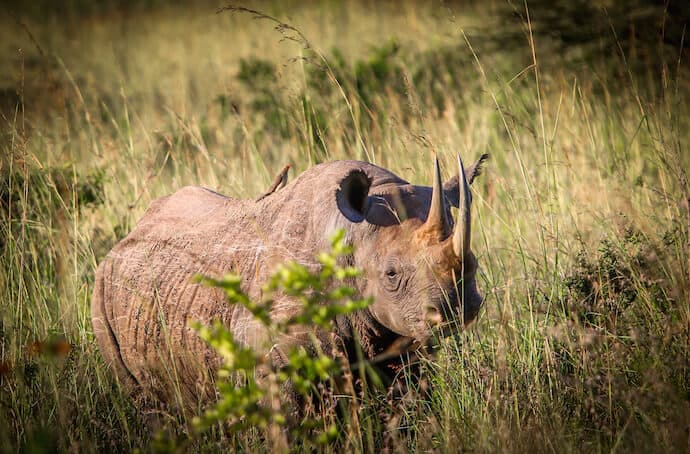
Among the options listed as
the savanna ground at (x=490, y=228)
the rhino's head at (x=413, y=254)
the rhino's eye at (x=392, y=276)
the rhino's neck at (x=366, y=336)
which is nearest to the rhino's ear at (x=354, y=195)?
the rhino's head at (x=413, y=254)

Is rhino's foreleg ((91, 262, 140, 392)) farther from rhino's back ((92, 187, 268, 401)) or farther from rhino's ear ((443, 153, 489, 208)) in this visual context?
rhino's ear ((443, 153, 489, 208))

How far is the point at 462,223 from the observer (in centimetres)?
380

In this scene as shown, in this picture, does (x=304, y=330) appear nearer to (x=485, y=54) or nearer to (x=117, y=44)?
(x=485, y=54)

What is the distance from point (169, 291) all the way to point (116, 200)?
287 centimetres

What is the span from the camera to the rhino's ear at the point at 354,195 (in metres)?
4.23

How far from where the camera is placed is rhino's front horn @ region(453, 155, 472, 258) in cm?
379

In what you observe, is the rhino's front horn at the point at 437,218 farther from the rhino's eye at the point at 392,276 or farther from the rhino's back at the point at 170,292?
the rhino's back at the point at 170,292

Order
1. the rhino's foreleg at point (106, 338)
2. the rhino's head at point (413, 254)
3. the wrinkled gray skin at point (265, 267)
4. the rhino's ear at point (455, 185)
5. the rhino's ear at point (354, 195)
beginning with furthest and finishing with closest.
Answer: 1. the rhino's foreleg at point (106, 338)
2. the rhino's ear at point (455, 185)
3. the rhino's ear at point (354, 195)
4. the wrinkled gray skin at point (265, 267)
5. the rhino's head at point (413, 254)

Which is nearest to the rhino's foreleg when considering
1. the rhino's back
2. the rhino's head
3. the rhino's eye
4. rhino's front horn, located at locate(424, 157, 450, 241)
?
the rhino's back

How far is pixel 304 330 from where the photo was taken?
4.16 m

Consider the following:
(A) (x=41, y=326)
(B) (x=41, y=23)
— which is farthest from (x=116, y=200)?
(B) (x=41, y=23)

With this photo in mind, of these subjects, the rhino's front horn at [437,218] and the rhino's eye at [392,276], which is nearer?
the rhino's front horn at [437,218]

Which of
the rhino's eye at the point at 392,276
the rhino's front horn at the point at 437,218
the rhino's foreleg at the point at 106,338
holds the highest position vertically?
the rhino's front horn at the point at 437,218

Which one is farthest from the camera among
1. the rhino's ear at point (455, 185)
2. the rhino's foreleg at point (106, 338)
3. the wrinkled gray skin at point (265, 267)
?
the rhino's foreleg at point (106, 338)
